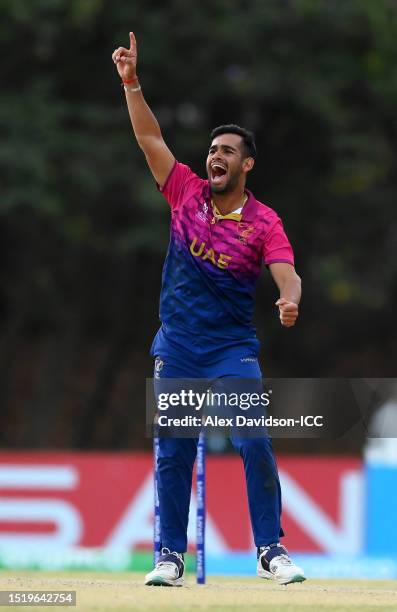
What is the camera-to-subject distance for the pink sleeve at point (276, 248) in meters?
6.65

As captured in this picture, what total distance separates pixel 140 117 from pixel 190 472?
167 centimetres

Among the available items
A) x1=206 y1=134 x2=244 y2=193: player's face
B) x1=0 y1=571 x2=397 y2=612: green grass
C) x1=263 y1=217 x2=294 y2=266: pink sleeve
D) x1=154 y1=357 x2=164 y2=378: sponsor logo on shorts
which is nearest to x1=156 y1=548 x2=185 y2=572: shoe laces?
x1=0 y1=571 x2=397 y2=612: green grass

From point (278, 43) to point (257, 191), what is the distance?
7.33ft

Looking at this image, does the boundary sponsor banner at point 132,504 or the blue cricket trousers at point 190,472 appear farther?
the boundary sponsor banner at point 132,504

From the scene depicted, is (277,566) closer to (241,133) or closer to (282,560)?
(282,560)

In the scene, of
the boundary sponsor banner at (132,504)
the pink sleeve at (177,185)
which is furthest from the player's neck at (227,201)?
the boundary sponsor banner at (132,504)

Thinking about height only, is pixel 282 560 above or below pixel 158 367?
below

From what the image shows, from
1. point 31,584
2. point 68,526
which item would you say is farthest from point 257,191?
point 31,584

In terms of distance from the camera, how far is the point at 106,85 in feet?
62.7

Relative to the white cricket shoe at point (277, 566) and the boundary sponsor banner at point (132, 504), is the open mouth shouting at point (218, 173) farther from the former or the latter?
the boundary sponsor banner at point (132, 504)

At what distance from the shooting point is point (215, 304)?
264 inches

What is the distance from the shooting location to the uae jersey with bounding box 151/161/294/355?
22.0 feet

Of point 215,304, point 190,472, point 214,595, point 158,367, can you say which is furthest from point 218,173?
point 214,595

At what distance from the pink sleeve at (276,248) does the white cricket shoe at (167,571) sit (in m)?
1.43
